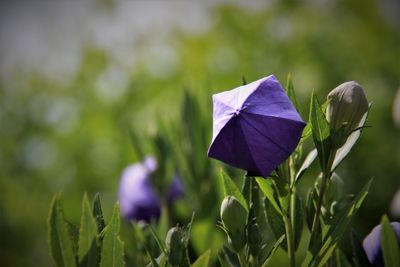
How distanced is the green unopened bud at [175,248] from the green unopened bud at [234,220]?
0.14 ft

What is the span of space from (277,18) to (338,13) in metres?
0.24

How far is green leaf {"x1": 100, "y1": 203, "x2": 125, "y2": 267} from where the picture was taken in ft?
1.62

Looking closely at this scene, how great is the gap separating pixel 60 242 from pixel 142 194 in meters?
0.50

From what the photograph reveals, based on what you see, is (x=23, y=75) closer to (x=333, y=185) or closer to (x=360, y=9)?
(x=360, y=9)

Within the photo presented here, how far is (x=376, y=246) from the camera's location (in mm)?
554

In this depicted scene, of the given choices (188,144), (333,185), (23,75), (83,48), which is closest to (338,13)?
(83,48)

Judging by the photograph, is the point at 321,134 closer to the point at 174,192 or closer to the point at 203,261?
the point at 203,261

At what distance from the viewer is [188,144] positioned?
3.21 feet

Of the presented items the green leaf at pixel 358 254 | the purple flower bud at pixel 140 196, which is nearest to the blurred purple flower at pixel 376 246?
the green leaf at pixel 358 254

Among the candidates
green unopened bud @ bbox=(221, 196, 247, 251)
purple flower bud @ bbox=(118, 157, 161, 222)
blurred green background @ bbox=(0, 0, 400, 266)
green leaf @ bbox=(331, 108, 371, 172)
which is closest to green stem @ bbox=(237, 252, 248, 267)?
green unopened bud @ bbox=(221, 196, 247, 251)

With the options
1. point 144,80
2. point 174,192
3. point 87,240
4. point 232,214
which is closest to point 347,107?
point 232,214

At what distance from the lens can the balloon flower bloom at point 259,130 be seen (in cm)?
50

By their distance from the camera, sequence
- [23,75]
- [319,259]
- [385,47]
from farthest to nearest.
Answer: [23,75] → [385,47] → [319,259]

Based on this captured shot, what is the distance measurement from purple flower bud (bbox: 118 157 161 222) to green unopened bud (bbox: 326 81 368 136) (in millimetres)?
482
